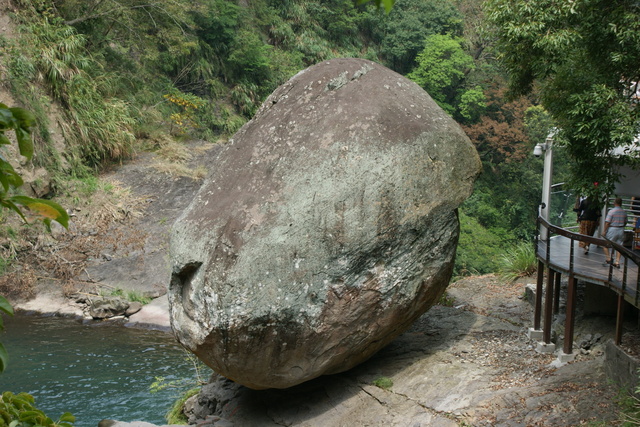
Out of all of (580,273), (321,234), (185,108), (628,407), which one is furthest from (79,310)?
(628,407)

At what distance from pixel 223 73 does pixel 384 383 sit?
21.9 m

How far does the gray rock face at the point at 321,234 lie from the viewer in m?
6.97

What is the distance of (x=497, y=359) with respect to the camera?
27.0 ft

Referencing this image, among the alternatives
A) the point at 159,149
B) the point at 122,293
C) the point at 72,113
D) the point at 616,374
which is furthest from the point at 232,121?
the point at 616,374

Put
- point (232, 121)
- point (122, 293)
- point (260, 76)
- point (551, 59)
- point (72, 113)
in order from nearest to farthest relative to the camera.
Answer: point (551, 59) < point (122, 293) < point (72, 113) < point (232, 121) < point (260, 76)

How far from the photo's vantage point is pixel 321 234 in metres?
7.07

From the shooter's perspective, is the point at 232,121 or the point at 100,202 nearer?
the point at 100,202

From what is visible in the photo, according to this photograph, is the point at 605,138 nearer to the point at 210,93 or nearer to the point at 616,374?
the point at 616,374

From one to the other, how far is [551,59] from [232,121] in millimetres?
19010

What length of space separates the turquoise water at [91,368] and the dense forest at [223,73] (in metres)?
3.62

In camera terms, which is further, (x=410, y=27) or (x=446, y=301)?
(x=410, y=27)

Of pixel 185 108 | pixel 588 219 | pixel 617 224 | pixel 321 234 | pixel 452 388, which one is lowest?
pixel 452 388

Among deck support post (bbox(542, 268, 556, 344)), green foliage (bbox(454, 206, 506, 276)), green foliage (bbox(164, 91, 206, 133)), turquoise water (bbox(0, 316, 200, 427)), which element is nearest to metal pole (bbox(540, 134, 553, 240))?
deck support post (bbox(542, 268, 556, 344))

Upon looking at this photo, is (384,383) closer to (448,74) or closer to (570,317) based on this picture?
(570,317)
